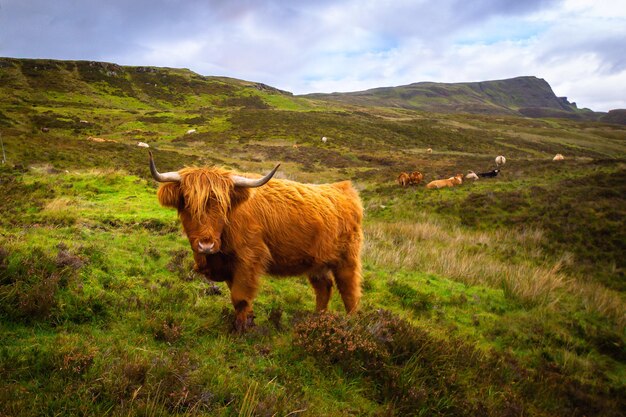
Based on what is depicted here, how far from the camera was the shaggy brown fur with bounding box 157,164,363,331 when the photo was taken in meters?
3.69

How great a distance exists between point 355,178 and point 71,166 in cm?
1816

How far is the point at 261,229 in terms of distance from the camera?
424cm

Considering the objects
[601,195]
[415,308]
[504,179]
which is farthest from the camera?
[504,179]

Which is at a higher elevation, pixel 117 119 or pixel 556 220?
pixel 117 119

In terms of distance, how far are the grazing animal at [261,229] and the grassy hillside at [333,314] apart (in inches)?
22.5

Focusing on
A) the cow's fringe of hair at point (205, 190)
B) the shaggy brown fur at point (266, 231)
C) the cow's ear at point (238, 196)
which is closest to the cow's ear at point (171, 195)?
the shaggy brown fur at point (266, 231)

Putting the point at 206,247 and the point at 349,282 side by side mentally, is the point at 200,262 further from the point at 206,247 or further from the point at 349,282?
the point at 349,282

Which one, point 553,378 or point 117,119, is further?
point 117,119

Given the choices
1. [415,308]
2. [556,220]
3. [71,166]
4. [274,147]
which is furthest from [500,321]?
[274,147]

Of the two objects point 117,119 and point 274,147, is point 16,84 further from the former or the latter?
point 274,147

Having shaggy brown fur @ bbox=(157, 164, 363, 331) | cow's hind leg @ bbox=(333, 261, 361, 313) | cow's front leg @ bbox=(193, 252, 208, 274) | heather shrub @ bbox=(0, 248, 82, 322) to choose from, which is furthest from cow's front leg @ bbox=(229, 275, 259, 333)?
heather shrub @ bbox=(0, 248, 82, 322)

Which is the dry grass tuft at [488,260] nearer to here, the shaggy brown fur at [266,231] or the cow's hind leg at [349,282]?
the cow's hind leg at [349,282]

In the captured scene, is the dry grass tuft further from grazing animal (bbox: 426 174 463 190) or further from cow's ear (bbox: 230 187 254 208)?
grazing animal (bbox: 426 174 463 190)

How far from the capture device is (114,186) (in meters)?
12.7
